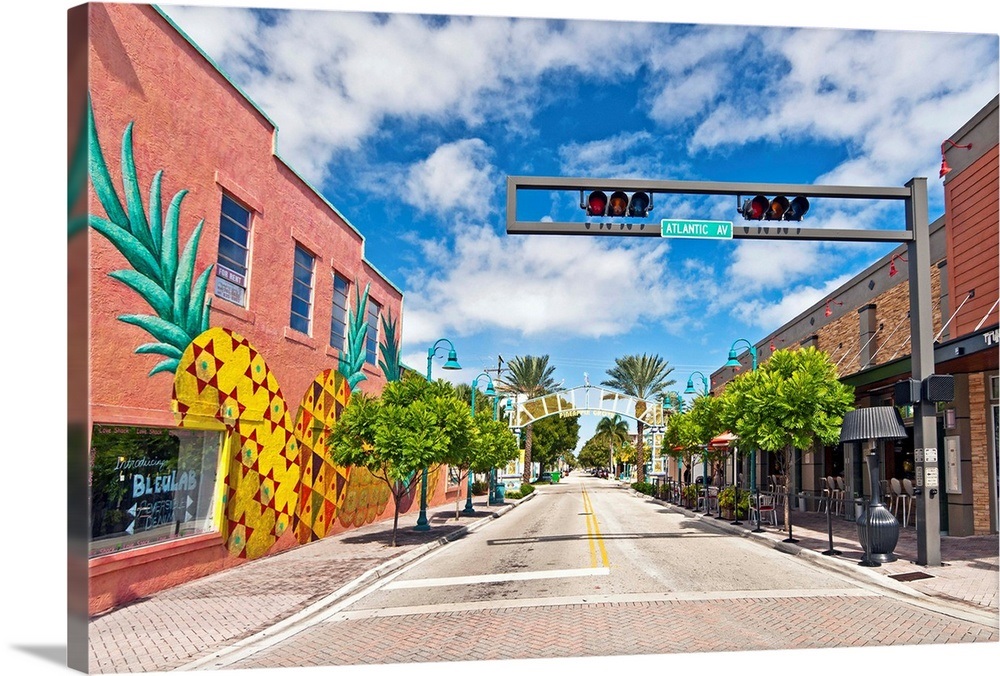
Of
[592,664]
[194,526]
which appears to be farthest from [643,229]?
[194,526]

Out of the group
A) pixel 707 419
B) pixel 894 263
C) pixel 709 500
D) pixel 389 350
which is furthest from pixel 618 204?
pixel 709 500

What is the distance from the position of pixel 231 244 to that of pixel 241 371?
2495 millimetres

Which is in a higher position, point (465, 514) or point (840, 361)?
point (840, 361)

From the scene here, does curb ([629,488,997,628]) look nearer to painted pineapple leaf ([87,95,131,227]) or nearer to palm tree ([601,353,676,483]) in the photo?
painted pineapple leaf ([87,95,131,227])

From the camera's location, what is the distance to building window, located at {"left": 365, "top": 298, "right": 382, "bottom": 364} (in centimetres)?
2231

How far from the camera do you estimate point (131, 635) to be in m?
8.22

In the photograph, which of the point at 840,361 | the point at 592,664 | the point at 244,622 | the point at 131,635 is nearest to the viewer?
the point at 592,664

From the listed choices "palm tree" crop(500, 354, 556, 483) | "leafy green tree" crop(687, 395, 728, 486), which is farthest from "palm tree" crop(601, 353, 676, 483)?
"leafy green tree" crop(687, 395, 728, 486)

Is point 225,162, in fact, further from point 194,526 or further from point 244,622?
point 244,622

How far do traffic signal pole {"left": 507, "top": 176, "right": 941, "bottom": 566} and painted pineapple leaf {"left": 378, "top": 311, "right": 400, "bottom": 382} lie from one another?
503 inches

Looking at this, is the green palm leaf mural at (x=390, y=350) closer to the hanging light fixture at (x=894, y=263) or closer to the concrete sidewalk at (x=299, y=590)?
the concrete sidewalk at (x=299, y=590)

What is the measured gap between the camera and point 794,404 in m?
15.9

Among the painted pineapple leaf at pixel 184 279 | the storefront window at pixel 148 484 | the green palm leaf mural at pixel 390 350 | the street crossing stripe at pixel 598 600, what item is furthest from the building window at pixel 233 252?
the green palm leaf mural at pixel 390 350

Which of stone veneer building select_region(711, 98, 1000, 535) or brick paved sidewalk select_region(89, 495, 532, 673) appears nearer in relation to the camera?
brick paved sidewalk select_region(89, 495, 532, 673)
